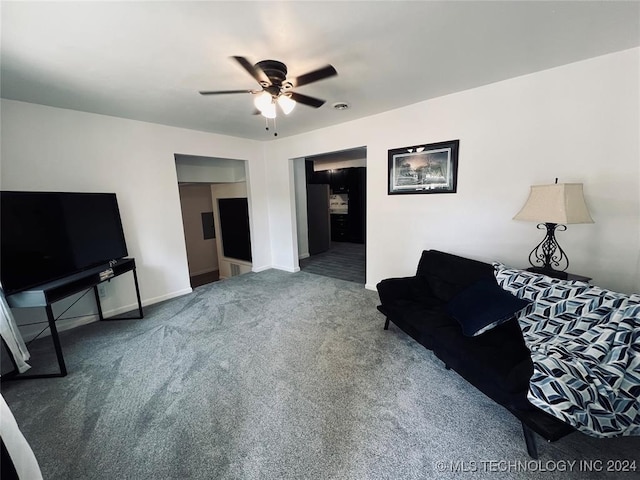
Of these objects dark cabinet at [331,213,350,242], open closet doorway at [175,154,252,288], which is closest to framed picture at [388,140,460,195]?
open closet doorway at [175,154,252,288]

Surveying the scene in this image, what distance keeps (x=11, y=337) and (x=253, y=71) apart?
282 centimetres

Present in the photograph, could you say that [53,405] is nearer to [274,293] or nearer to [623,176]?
[274,293]

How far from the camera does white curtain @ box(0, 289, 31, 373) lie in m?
1.96

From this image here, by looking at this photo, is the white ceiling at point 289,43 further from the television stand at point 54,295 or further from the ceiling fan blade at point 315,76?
the television stand at point 54,295

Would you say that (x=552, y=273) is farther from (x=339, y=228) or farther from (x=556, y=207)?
(x=339, y=228)

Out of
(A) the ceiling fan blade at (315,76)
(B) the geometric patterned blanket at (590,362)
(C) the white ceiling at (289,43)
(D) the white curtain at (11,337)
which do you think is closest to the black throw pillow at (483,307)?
(B) the geometric patterned blanket at (590,362)

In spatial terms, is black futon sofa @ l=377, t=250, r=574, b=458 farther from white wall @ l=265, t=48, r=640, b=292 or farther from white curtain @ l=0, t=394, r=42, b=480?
white curtain @ l=0, t=394, r=42, b=480

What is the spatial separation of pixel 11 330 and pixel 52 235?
0.85m

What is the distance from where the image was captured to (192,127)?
11.9 ft

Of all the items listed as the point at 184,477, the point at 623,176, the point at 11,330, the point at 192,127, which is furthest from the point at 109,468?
the point at 623,176

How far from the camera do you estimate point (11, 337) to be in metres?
2.02

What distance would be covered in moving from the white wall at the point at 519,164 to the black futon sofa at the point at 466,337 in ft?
1.96

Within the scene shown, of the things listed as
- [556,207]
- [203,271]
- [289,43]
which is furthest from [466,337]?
[203,271]

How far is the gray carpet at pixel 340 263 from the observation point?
180 inches
